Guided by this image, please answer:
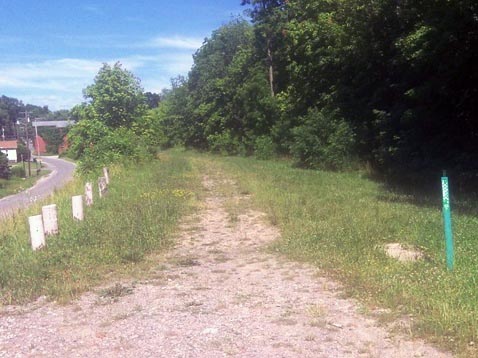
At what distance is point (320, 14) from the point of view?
25.8 metres

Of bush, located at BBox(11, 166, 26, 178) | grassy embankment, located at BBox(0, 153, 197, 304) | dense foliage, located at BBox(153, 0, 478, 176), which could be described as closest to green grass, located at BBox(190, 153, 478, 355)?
grassy embankment, located at BBox(0, 153, 197, 304)

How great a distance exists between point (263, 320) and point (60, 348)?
1889 millimetres

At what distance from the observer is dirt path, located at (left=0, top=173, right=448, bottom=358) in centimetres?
459

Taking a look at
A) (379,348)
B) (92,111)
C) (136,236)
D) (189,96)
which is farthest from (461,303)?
(189,96)

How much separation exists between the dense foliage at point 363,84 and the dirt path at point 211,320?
340 inches

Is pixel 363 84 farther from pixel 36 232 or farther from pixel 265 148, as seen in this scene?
pixel 36 232

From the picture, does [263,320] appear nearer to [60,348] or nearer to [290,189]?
[60,348]

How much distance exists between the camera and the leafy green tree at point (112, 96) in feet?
112

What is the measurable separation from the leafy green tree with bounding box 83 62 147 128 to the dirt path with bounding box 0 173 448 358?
1111 inches

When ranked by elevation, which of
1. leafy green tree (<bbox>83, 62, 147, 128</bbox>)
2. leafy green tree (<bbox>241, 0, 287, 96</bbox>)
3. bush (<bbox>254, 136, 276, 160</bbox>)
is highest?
leafy green tree (<bbox>241, 0, 287, 96</bbox>)

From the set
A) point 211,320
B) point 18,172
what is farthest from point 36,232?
point 18,172

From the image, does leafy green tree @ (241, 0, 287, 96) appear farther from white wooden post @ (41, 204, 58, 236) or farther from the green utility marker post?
the green utility marker post

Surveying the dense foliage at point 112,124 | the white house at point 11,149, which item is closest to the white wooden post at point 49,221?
the dense foliage at point 112,124

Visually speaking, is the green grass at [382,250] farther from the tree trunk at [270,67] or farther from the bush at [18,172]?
the bush at [18,172]
